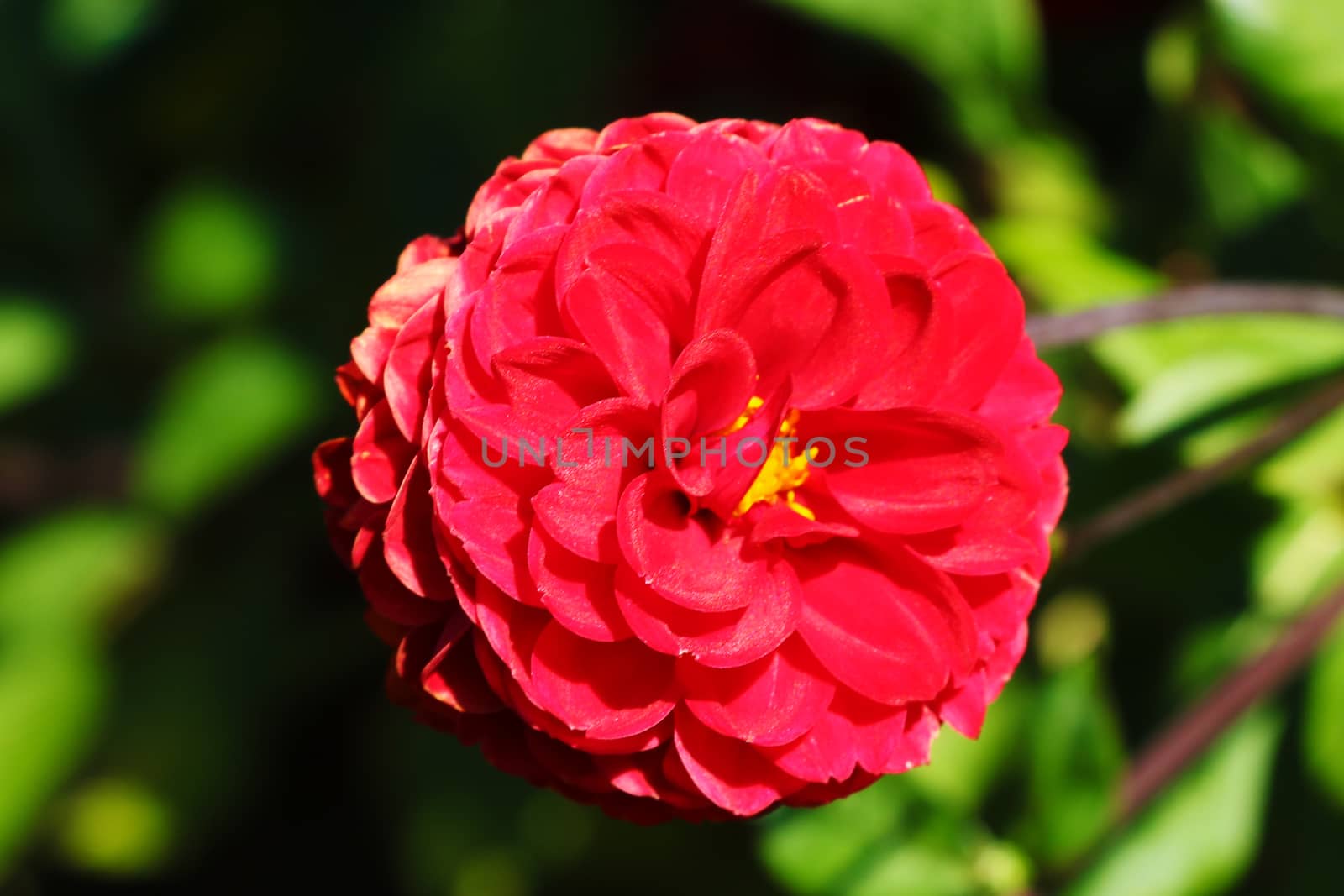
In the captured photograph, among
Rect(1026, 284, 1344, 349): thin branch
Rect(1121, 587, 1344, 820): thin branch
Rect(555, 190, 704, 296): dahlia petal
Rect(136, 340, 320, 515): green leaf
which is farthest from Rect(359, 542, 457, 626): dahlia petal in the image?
Rect(136, 340, 320, 515): green leaf

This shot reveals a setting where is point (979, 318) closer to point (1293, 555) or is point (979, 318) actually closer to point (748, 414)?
point (748, 414)

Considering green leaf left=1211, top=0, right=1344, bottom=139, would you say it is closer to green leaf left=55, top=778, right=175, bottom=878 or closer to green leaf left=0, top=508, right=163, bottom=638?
green leaf left=0, top=508, right=163, bottom=638

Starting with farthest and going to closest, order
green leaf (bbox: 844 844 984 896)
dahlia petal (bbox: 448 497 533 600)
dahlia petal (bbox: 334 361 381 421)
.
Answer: green leaf (bbox: 844 844 984 896), dahlia petal (bbox: 334 361 381 421), dahlia petal (bbox: 448 497 533 600)

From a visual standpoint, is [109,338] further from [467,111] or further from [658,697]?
[658,697]

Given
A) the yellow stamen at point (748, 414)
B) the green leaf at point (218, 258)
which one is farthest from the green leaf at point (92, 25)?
the yellow stamen at point (748, 414)

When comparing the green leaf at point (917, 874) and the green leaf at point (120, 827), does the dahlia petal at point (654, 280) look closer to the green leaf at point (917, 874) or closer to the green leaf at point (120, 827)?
the green leaf at point (917, 874)

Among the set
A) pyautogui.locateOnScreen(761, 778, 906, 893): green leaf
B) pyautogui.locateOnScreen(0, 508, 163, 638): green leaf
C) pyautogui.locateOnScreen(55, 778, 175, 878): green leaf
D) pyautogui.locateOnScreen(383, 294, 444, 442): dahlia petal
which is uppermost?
pyautogui.locateOnScreen(383, 294, 444, 442): dahlia petal
